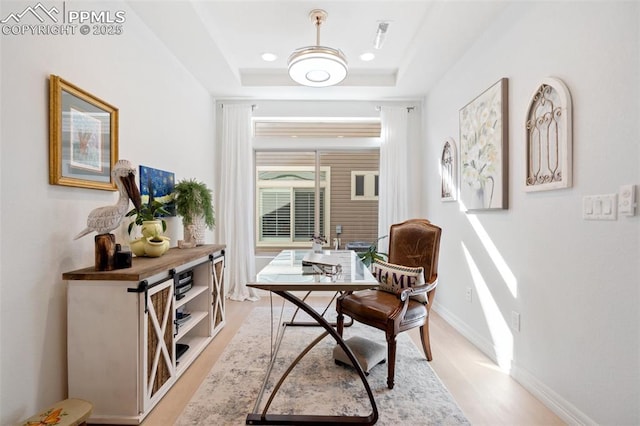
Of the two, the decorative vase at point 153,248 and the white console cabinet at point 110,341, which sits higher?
the decorative vase at point 153,248

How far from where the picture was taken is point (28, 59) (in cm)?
152

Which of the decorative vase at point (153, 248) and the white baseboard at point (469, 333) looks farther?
the white baseboard at point (469, 333)

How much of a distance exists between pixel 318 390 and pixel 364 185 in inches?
121

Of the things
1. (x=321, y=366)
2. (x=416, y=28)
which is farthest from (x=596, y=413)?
(x=416, y=28)

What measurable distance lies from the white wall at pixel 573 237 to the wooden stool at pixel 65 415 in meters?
2.55

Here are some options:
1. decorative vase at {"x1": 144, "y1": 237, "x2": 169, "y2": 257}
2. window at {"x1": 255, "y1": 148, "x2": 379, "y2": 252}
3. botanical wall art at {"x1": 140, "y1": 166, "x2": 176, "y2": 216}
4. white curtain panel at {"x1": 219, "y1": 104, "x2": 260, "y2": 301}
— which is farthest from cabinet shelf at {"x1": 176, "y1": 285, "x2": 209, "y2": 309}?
window at {"x1": 255, "y1": 148, "x2": 379, "y2": 252}

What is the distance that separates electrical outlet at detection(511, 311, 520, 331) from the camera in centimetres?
214

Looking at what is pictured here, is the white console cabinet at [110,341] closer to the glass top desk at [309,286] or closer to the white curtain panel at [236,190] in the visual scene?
the glass top desk at [309,286]

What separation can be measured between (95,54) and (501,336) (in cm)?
Answer: 351

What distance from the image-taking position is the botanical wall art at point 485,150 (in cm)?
229

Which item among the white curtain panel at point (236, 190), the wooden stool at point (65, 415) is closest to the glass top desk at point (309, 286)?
the wooden stool at point (65, 415)

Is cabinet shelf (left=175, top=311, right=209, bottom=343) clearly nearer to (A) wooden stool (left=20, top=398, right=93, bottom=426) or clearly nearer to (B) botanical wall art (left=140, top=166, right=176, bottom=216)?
(A) wooden stool (left=20, top=398, right=93, bottom=426)

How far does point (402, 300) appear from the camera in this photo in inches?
81.1

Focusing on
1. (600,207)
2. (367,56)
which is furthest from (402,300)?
(367,56)
